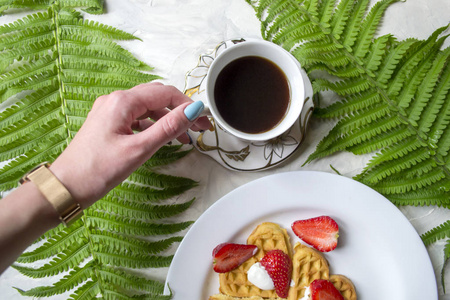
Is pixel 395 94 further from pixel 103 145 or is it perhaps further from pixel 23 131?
pixel 23 131

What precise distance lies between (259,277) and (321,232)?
251mm

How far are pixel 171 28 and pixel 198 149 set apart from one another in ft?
1.51

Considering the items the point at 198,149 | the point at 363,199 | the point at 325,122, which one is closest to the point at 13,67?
the point at 198,149

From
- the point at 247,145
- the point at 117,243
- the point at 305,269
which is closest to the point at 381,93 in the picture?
the point at 247,145

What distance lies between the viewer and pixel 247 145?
1.27 m

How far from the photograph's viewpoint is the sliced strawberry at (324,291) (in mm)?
1181

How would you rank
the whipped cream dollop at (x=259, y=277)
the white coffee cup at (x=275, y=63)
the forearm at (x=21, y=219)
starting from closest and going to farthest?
the forearm at (x=21, y=219) < the white coffee cup at (x=275, y=63) < the whipped cream dollop at (x=259, y=277)

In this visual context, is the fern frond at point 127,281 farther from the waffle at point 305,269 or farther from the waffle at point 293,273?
the waffle at point 305,269

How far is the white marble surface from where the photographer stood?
1.32 meters

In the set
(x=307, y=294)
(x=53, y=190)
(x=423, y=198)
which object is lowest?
(x=307, y=294)

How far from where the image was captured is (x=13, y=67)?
1298mm

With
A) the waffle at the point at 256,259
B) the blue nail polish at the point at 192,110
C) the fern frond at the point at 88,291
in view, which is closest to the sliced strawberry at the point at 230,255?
the waffle at the point at 256,259

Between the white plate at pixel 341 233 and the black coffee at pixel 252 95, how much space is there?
192 millimetres

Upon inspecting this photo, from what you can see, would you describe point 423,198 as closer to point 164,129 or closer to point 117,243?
point 164,129
